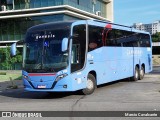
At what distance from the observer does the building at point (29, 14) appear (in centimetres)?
4872

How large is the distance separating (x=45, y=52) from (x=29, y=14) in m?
35.1

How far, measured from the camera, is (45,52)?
15.6 metres

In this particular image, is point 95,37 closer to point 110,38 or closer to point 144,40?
point 110,38

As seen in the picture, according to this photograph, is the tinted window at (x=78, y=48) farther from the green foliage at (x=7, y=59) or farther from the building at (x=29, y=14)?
the green foliage at (x=7, y=59)

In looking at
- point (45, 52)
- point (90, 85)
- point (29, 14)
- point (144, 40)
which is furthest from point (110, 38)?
point (29, 14)

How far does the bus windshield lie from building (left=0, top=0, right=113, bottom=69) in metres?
32.1

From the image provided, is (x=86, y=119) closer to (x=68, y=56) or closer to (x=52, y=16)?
(x=68, y=56)

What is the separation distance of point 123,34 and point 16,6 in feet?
109

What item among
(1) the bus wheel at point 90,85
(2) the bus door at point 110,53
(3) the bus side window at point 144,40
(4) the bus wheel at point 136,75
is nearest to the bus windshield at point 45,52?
(1) the bus wheel at point 90,85

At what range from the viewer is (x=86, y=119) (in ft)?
33.6

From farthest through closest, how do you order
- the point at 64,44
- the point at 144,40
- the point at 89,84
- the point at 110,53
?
the point at 144,40 < the point at 110,53 < the point at 89,84 < the point at 64,44

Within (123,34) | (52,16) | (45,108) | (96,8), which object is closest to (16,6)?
(52,16)

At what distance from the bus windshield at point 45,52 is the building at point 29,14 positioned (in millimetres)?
32091

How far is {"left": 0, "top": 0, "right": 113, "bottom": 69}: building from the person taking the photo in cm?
4872
